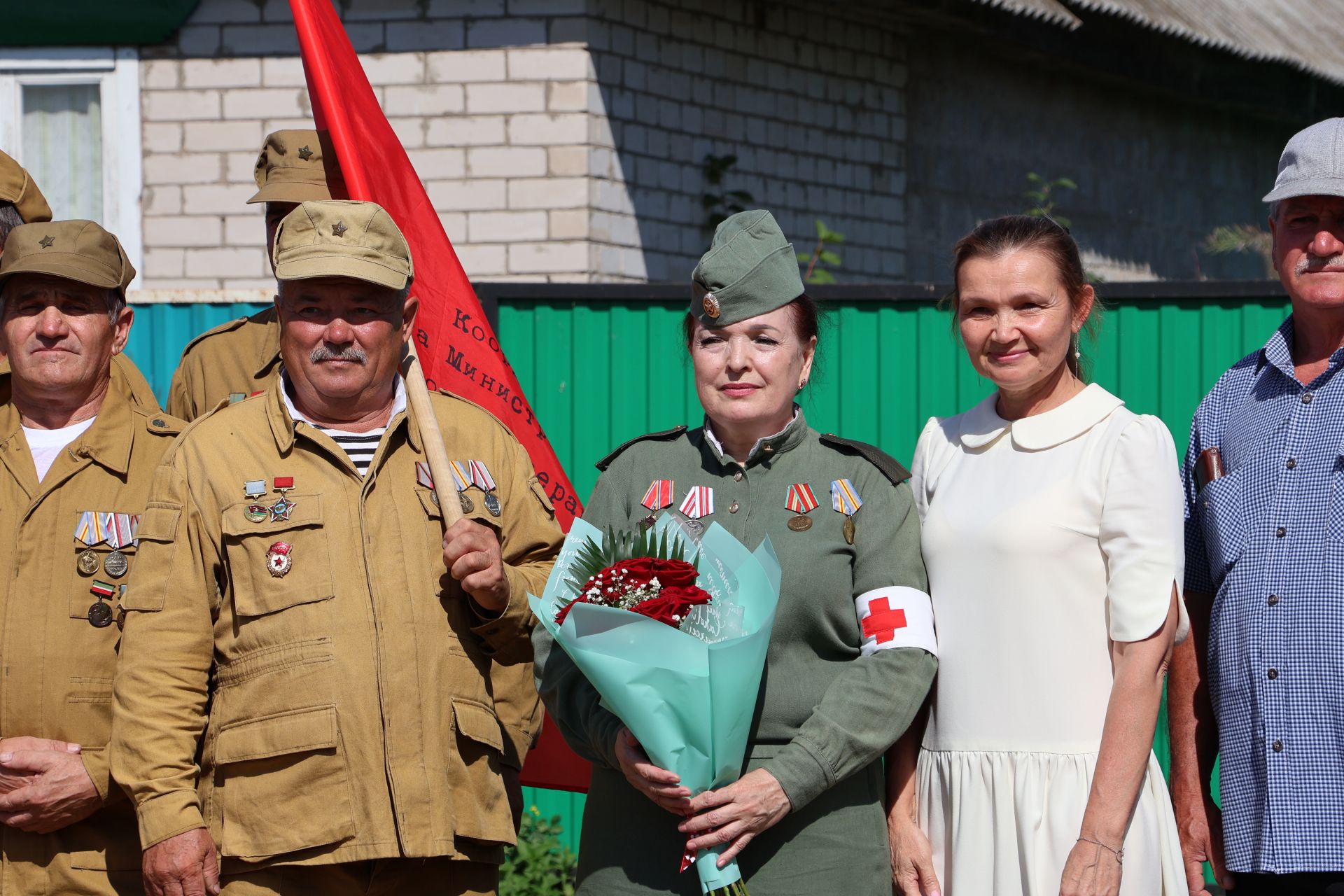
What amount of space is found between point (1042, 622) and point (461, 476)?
48.0 inches

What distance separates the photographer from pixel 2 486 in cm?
336

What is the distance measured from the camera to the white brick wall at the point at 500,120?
8.18 meters

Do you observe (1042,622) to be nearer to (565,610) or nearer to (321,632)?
(565,610)

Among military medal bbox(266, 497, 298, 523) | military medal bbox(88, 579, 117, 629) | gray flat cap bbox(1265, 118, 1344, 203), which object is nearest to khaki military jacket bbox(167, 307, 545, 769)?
military medal bbox(88, 579, 117, 629)

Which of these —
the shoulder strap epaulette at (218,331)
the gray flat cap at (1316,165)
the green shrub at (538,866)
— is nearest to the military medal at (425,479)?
the shoulder strap epaulette at (218,331)

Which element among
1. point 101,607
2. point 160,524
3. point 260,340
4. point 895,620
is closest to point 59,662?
point 101,607

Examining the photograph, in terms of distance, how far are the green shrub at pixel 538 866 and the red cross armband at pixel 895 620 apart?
288cm

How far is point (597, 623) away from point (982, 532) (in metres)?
0.81

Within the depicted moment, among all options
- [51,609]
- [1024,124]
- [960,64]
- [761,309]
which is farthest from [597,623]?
[1024,124]

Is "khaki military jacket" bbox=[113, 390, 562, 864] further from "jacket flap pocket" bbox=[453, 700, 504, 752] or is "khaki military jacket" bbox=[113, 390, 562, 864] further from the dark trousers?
the dark trousers

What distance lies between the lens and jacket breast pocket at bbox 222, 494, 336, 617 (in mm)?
2969

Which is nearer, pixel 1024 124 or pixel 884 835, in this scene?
pixel 884 835

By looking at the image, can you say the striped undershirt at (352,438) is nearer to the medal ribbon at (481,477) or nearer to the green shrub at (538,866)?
the medal ribbon at (481,477)

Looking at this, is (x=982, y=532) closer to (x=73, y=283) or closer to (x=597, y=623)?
(x=597, y=623)
